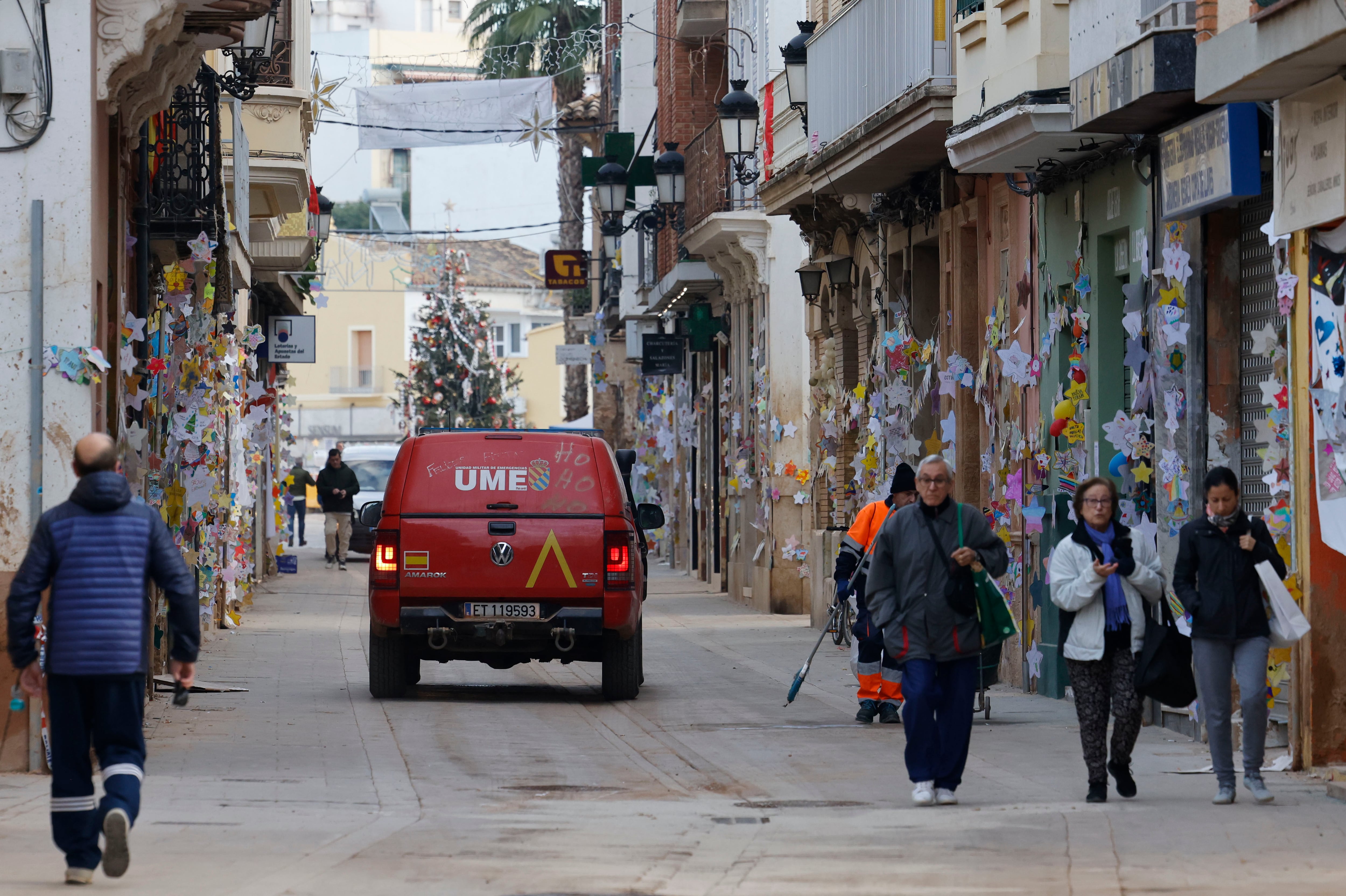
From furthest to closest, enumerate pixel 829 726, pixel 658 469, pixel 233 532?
pixel 658 469 < pixel 233 532 < pixel 829 726

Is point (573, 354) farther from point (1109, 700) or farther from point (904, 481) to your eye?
point (1109, 700)

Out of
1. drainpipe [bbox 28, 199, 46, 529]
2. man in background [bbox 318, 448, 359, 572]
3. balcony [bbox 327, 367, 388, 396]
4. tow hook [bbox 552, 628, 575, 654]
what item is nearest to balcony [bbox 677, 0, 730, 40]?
man in background [bbox 318, 448, 359, 572]

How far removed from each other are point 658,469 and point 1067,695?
2868 centimetres

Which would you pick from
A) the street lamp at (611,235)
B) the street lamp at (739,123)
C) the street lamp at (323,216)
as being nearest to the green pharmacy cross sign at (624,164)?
the street lamp at (611,235)

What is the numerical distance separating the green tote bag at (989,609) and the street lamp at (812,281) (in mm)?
14615

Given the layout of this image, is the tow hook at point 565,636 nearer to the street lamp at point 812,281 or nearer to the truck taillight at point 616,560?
the truck taillight at point 616,560

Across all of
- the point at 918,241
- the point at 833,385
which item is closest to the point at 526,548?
the point at 918,241

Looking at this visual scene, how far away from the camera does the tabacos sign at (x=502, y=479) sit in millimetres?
15891

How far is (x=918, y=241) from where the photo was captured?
21.1 m

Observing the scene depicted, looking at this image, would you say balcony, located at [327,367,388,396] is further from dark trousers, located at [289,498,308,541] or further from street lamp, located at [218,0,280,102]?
street lamp, located at [218,0,280,102]

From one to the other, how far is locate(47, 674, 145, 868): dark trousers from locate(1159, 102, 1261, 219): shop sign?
701 cm

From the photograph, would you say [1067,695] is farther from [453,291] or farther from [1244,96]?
[453,291]

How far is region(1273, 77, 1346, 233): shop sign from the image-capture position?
11289 millimetres

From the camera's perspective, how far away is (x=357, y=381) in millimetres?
94250
